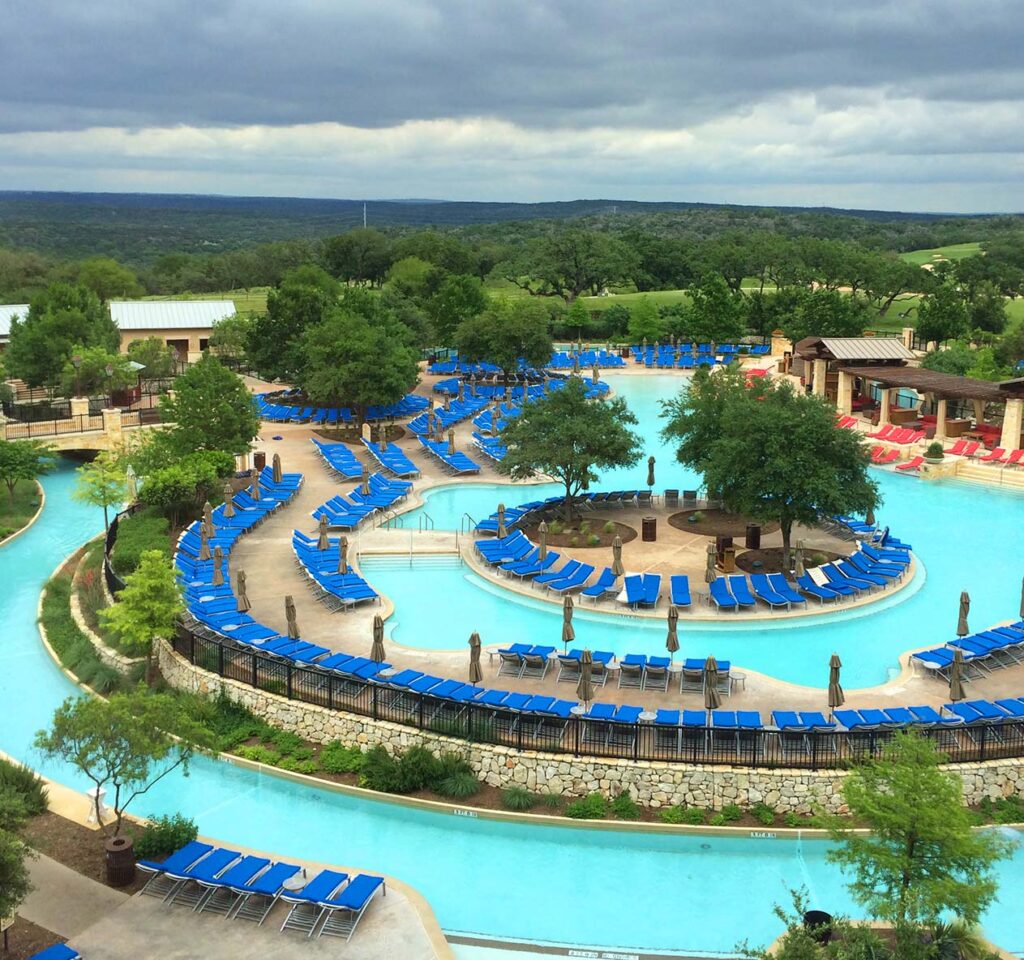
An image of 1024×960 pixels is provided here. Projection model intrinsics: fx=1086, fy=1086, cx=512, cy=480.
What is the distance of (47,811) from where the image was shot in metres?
18.1

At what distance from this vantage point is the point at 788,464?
92.2ft

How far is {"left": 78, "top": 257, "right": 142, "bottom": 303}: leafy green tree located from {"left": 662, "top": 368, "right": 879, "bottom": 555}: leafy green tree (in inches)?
3062

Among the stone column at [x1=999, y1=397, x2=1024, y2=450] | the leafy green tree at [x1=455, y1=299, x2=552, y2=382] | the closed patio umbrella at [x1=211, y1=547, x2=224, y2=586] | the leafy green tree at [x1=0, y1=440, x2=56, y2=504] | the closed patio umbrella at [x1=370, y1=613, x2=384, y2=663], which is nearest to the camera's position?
the closed patio umbrella at [x1=370, y1=613, x2=384, y2=663]

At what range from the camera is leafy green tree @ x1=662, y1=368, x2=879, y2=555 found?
28250 millimetres

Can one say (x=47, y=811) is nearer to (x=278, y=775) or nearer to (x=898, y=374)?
(x=278, y=775)

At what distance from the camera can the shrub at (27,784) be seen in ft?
57.5

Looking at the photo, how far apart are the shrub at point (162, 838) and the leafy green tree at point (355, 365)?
105ft

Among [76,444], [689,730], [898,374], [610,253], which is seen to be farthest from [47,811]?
[610,253]

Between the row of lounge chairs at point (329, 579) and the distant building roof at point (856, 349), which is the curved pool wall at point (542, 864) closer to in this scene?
the row of lounge chairs at point (329, 579)

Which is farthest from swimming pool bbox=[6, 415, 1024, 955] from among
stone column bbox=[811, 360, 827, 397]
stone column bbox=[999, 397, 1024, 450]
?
stone column bbox=[811, 360, 827, 397]

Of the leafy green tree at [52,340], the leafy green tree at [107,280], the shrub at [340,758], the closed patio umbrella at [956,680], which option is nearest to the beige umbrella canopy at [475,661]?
the shrub at [340,758]

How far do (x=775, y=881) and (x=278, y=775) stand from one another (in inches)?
353

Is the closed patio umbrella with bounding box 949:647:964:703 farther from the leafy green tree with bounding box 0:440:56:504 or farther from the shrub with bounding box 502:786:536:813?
the leafy green tree with bounding box 0:440:56:504

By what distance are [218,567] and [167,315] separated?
4748cm
